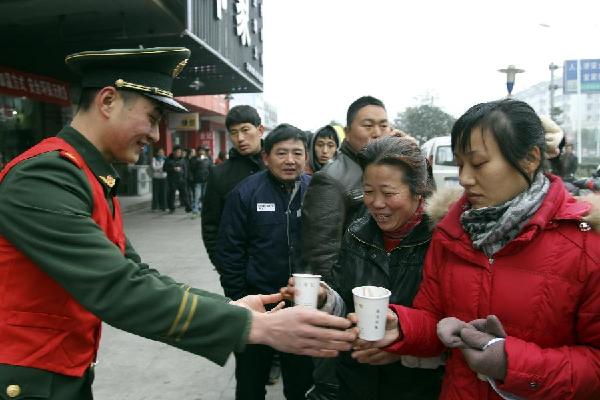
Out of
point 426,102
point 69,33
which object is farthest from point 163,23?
point 426,102

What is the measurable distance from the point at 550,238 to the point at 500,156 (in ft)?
0.96

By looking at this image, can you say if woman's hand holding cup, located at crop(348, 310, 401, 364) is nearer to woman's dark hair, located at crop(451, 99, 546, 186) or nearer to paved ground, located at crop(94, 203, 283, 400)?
woman's dark hair, located at crop(451, 99, 546, 186)

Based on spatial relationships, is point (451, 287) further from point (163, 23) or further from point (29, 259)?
point (163, 23)

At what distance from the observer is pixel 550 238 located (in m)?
1.55

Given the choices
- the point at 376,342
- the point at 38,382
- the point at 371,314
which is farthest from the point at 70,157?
the point at 376,342

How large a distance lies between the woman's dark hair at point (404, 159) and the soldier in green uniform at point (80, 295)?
2.54ft

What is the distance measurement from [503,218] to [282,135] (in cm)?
209

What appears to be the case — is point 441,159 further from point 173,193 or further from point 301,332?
point 301,332

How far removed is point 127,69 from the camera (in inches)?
70.3

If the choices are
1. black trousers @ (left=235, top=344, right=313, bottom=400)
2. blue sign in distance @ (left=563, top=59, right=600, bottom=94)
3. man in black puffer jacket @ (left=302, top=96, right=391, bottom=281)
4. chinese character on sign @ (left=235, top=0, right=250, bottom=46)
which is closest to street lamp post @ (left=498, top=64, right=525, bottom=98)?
chinese character on sign @ (left=235, top=0, right=250, bottom=46)

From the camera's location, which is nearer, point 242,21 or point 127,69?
point 127,69

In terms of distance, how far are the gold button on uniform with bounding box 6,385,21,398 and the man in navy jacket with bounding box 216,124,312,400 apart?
172 centimetres

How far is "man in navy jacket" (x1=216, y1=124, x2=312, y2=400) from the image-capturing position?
123 inches

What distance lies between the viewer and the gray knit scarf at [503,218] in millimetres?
1562
